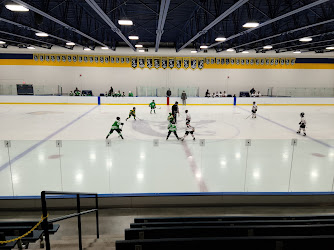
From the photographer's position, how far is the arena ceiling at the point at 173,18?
10008 mm

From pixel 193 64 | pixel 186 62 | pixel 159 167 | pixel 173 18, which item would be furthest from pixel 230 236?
pixel 193 64

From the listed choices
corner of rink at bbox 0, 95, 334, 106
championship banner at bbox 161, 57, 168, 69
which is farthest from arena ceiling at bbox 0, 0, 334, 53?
corner of rink at bbox 0, 95, 334, 106

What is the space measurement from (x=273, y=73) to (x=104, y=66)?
817 inches

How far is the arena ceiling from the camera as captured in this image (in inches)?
394

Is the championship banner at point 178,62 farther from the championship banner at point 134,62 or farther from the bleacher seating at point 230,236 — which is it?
the bleacher seating at point 230,236

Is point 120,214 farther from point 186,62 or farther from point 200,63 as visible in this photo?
point 200,63

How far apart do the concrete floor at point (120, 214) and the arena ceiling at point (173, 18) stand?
19.7 feet

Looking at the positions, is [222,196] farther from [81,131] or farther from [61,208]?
[81,131]

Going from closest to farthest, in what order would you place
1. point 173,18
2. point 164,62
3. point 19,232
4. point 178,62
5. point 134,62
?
point 19,232
point 173,18
point 134,62
point 164,62
point 178,62

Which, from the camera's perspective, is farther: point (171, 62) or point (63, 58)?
point (171, 62)

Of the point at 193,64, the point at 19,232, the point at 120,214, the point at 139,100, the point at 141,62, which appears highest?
the point at 141,62

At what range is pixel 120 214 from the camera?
4.82 metres

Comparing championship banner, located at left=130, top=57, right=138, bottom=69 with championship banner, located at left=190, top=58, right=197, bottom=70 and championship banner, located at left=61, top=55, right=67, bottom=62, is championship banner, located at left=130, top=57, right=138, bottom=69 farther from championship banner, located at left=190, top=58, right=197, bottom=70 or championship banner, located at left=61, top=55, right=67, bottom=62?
championship banner, located at left=61, top=55, right=67, bottom=62

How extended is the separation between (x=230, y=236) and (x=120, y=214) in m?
2.74
